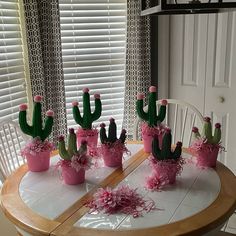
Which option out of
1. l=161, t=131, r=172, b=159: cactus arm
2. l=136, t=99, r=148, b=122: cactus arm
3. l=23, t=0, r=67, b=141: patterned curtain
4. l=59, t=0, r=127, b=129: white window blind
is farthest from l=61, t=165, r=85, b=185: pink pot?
l=59, t=0, r=127, b=129: white window blind

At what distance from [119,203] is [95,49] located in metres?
1.59

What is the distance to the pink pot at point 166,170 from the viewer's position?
1456 mm

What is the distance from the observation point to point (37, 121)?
1.64 metres

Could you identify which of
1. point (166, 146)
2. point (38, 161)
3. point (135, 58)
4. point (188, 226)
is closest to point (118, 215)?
point (188, 226)

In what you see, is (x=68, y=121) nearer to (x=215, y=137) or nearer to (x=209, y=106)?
(x=209, y=106)

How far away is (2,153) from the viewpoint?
6.31 feet

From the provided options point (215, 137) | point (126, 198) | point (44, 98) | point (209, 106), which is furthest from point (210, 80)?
point (126, 198)

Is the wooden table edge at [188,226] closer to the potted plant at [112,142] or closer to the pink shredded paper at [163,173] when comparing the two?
the pink shredded paper at [163,173]

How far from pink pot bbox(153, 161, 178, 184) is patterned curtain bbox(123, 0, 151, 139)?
4.13 feet

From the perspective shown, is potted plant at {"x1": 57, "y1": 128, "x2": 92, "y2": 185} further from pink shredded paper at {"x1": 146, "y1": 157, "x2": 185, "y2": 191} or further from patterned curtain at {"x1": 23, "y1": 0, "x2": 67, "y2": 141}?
patterned curtain at {"x1": 23, "y1": 0, "x2": 67, "y2": 141}

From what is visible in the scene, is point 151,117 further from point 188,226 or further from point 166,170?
point 188,226

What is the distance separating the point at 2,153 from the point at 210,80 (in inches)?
64.9

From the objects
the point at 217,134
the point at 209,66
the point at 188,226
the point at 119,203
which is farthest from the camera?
the point at 209,66

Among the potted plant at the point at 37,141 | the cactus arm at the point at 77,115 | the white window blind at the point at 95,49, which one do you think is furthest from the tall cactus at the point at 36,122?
the white window blind at the point at 95,49
